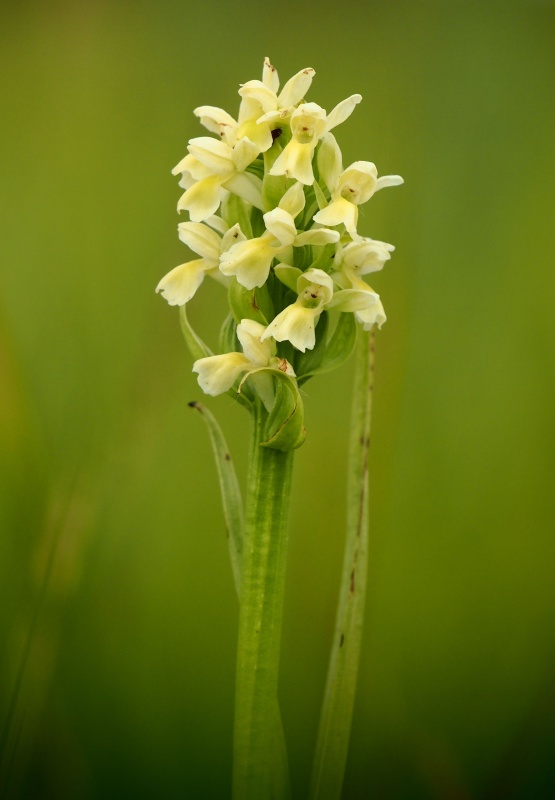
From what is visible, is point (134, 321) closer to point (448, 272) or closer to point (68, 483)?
point (68, 483)

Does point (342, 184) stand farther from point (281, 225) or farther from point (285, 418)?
point (285, 418)

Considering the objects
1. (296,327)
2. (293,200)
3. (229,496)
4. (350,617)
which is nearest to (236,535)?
(229,496)

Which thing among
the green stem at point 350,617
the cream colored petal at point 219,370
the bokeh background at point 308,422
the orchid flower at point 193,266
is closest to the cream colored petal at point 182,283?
the orchid flower at point 193,266

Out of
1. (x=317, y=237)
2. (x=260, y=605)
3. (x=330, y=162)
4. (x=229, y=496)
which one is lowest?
(x=260, y=605)

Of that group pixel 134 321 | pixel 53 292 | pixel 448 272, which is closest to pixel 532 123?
pixel 448 272

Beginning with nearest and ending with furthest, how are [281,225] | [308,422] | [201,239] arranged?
[281,225] → [201,239] → [308,422]

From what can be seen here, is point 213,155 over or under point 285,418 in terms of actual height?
over

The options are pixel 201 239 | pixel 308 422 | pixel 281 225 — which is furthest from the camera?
pixel 308 422
